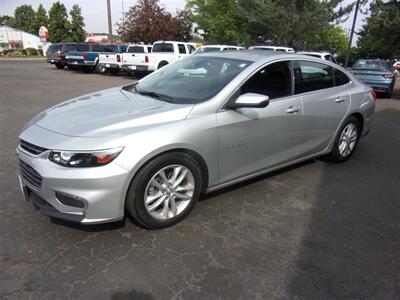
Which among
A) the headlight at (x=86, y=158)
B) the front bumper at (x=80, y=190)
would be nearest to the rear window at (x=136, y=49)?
the front bumper at (x=80, y=190)

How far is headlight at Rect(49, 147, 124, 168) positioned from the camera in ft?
9.27

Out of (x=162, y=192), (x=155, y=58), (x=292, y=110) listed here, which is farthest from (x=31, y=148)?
(x=155, y=58)

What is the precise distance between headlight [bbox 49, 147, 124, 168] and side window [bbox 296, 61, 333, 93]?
253cm

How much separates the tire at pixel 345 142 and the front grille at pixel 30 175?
3902mm

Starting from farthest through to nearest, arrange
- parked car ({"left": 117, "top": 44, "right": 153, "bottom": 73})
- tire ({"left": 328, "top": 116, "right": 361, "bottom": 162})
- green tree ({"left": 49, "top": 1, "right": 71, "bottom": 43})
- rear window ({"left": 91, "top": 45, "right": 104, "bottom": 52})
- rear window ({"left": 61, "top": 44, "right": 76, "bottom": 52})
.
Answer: green tree ({"left": 49, "top": 1, "right": 71, "bottom": 43})
rear window ({"left": 91, "top": 45, "right": 104, "bottom": 52})
rear window ({"left": 61, "top": 44, "right": 76, "bottom": 52})
parked car ({"left": 117, "top": 44, "right": 153, "bottom": 73})
tire ({"left": 328, "top": 116, "right": 361, "bottom": 162})

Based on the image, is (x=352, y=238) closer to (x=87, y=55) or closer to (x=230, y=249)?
(x=230, y=249)

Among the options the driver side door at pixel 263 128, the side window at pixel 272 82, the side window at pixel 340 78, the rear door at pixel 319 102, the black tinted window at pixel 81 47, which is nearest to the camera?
the driver side door at pixel 263 128

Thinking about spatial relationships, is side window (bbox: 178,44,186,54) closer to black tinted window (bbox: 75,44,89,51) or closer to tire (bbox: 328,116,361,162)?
black tinted window (bbox: 75,44,89,51)

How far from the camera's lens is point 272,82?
161 inches

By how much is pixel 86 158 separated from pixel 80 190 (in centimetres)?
26

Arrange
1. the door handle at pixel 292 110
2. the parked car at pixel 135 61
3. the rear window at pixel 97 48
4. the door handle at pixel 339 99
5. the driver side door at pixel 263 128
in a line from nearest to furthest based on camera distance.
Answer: the driver side door at pixel 263 128 < the door handle at pixel 292 110 < the door handle at pixel 339 99 < the parked car at pixel 135 61 < the rear window at pixel 97 48

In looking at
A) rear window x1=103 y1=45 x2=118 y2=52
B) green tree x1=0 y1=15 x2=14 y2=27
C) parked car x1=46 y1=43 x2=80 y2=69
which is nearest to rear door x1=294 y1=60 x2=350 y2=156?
rear window x1=103 y1=45 x2=118 y2=52

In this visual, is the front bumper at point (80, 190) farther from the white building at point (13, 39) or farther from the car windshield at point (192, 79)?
the white building at point (13, 39)

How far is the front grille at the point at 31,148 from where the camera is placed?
9.72ft
